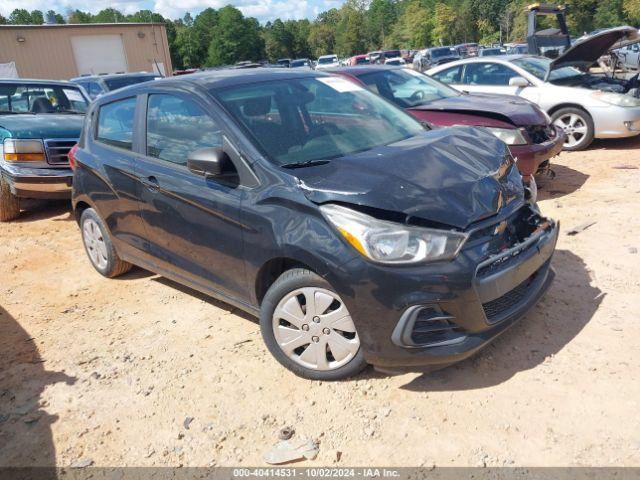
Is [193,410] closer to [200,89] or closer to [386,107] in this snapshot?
[200,89]

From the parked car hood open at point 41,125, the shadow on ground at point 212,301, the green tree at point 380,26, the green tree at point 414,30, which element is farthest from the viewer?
the green tree at point 380,26

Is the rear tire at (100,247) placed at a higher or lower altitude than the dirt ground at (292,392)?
higher

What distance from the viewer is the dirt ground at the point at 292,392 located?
259cm

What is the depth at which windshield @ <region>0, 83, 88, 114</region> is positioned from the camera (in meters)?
7.66

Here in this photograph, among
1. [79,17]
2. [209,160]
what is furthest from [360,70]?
[79,17]

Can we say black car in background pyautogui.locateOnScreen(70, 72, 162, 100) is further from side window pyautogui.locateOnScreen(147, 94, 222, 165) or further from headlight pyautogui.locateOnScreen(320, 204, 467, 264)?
headlight pyautogui.locateOnScreen(320, 204, 467, 264)

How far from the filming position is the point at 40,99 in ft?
25.9

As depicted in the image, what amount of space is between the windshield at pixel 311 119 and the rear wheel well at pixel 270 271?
0.57 metres

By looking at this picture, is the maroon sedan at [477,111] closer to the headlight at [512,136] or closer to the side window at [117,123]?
the headlight at [512,136]

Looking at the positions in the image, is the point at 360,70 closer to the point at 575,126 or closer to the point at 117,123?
the point at 117,123

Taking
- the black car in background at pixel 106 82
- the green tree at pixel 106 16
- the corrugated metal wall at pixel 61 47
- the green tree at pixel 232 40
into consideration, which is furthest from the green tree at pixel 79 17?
the black car in background at pixel 106 82

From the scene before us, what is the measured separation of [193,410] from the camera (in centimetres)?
300

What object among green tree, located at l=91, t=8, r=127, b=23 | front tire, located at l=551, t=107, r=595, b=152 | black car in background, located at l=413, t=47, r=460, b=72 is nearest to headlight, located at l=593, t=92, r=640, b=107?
front tire, located at l=551, t=107, r=595, b=152

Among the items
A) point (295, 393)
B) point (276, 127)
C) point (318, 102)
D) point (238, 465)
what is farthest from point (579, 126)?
point (238, 465)
